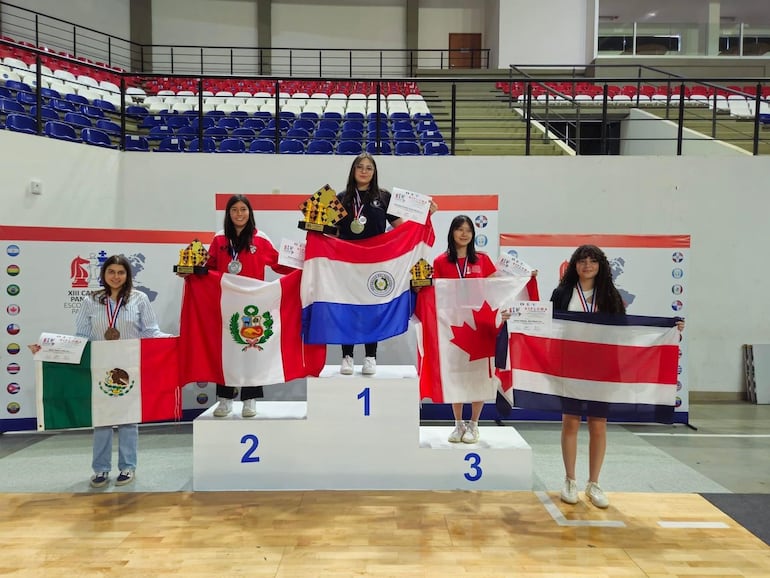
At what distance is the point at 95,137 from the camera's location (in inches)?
249

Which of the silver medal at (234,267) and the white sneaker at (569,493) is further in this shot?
the silver medal at (234,267)

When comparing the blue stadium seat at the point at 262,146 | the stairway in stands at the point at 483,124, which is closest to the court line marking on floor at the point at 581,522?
the stairway in stands at the point at 483,124

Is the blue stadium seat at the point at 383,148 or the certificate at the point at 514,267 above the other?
the blue stadium seat at the point at 383,148

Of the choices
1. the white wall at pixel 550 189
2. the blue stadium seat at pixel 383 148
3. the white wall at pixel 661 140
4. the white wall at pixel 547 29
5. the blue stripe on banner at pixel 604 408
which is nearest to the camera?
the blue stripe on banner at pixel 604 408

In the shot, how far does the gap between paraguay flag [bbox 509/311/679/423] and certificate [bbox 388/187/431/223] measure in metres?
1.03

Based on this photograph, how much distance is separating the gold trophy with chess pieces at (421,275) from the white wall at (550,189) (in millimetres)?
2400

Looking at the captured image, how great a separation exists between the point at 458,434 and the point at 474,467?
24 centimetres

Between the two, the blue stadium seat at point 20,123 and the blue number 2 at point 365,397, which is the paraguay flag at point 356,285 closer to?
the blue number 2 at point 365,397

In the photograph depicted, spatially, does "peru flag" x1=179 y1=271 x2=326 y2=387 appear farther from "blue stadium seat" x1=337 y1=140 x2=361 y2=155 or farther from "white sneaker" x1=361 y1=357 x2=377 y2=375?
"blue stadium seat" x1=337 y1=140 x2=361 y2=155

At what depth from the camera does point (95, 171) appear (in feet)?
18.2

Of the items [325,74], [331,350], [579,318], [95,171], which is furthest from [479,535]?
[325,74]

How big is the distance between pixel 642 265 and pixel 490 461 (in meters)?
2.65

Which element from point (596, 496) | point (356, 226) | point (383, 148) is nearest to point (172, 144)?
point (383, 148)

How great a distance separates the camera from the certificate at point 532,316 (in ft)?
10.5
